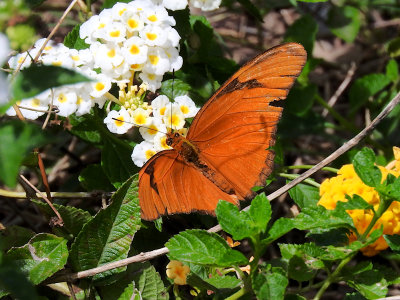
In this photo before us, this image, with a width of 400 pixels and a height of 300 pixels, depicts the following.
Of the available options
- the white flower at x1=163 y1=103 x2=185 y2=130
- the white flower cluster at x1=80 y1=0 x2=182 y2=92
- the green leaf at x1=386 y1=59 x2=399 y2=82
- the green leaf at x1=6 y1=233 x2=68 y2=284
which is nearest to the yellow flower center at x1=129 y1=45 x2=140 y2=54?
the white flower cluster at x1=80 y1=0 x2=182 y2=92

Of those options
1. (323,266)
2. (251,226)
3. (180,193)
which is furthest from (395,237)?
(180,193)

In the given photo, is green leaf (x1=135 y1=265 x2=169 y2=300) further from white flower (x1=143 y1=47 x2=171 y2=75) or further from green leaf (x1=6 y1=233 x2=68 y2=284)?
white flower (x1=143 y1=47 x2=171 y2=75)

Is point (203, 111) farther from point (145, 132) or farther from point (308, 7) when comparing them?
point (308, 7)

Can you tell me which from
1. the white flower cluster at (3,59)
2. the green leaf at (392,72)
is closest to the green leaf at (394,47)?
the green leaf at (392,72)

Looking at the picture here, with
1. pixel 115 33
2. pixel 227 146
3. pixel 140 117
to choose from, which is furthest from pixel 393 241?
pixel 115 33

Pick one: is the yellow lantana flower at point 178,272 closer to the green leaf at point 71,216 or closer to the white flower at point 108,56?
the green leaf at point 71,216

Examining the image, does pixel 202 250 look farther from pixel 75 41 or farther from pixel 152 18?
pixel 75 41
